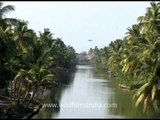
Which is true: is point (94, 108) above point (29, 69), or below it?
below

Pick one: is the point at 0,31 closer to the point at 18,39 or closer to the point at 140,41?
the point at 18,39

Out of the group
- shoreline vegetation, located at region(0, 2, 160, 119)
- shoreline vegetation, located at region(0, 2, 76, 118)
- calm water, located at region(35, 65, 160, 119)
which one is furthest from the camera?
calm water, located at region(35, 65, 160, 119)

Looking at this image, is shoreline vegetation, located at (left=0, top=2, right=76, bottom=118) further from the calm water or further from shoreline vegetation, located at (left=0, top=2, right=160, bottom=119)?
the calm water

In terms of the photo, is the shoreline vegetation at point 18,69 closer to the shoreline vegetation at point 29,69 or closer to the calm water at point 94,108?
the shoreline vegetation at point 29,69

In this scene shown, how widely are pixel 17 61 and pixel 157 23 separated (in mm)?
13098

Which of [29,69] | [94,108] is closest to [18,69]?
[29,69]

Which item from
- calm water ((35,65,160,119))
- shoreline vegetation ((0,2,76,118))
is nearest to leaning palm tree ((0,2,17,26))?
shoreline vegetation ((0,2,76,118))

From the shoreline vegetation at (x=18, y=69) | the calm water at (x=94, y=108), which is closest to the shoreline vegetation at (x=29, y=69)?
the shoreline vegetation at (x=18, y=69)

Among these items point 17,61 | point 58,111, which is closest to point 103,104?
point 58,111

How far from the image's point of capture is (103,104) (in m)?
44.7

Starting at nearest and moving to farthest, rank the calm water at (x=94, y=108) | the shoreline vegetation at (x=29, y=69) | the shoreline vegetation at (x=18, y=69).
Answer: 1. the shoreline vegetation at (x=29, y=69)
2. the shoreline vegetation at (x=18, y=69)
3. the calm water at (x=94, y=108)

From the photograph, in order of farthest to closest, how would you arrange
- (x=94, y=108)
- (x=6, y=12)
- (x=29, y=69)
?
(x=94, y=108) < (x=29, y=69) < (x=6, y=12)

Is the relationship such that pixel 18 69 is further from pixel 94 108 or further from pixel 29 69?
pixel 94 108

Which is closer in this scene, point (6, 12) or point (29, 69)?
point (6, 12)
